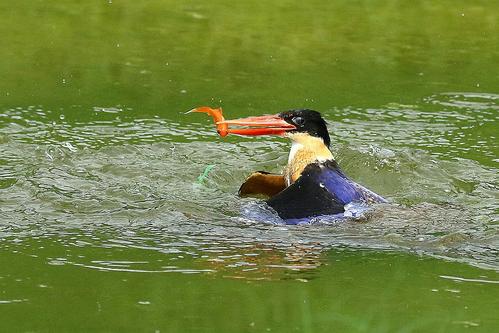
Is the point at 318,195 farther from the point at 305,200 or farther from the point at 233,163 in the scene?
the point at 233,163

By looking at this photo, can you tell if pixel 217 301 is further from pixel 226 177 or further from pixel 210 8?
pixel 210 8

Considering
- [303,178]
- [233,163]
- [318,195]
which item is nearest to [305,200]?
[318,195]

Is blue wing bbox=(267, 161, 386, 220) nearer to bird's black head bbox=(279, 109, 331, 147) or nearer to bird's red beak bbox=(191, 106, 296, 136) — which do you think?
bird's black head bbox=(279, 109, 331, 147)

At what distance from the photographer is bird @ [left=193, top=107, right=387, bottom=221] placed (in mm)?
6898

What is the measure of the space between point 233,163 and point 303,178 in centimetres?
150

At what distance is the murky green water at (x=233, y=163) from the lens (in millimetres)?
5320

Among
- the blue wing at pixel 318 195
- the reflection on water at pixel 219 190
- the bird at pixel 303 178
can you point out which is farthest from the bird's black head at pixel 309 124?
the reflection on water at pixel 219 190

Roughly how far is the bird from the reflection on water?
140mm

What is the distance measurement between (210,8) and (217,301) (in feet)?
25.0

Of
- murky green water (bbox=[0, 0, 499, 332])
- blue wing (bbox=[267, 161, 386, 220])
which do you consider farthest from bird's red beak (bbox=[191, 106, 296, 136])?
murky green water (bbox=[0, 0, 499, 332])

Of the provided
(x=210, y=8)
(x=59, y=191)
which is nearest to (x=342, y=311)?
(x=59, y=191)

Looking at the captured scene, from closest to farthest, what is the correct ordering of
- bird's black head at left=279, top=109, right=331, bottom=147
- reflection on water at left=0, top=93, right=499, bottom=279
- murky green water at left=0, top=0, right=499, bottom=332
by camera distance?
murky green water at left=0, top=0, right=499, bottom=332 → reflection on water at left=0, top=93, right=499, bottom=279 → bird's black head at left=279, top=109, right=331, bottom=147

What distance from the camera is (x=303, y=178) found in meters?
7.06

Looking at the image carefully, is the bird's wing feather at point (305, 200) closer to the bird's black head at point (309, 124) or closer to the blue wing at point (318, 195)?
the blue wing at point (318, 195)
